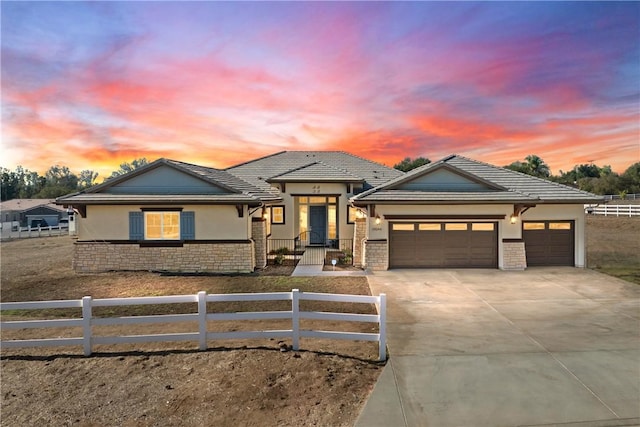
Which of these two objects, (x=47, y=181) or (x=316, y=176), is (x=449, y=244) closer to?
(x=316, y=176)

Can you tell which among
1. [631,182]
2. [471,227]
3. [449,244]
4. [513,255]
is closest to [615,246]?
[513,255]

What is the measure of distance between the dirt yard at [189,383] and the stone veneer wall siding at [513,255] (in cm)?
983

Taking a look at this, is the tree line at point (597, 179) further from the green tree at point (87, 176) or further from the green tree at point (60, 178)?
the green tree at point (87, 176)

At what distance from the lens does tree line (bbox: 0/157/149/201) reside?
6812 centimetres

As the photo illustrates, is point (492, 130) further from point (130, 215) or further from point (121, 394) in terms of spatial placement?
point (121, 394)

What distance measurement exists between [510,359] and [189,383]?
5.52 metres

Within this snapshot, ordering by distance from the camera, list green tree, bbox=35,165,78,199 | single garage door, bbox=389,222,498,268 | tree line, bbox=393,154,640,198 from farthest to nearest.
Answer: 1. green tree, bbox=35,165,78,199
2. tree line, bbox=393,154,640,198
3. single garage door, bbox=389,222,498,268

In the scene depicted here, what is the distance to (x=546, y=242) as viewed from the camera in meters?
14.5

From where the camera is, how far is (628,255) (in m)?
16.2

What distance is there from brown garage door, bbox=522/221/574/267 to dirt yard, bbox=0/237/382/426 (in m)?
11.3

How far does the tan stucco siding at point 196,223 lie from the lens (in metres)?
14.2

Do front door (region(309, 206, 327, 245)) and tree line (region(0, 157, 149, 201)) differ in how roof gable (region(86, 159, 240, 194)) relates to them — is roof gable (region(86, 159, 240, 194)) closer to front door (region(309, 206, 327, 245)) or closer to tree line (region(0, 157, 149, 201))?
front door (region(309, 206, 327, 245))

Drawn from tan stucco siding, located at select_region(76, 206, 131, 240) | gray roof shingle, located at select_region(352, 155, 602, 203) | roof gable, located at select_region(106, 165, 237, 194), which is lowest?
tan stucco siding, located at select_region(76, 206, 131, 240)

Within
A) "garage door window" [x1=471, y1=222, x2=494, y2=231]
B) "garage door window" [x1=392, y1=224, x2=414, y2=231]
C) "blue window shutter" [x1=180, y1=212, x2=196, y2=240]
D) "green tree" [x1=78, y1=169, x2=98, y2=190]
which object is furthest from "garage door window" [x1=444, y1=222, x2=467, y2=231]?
"green tree" [x1=78, y1=169, x2=98, y2=190]
